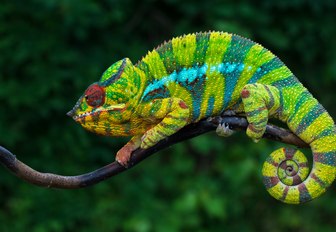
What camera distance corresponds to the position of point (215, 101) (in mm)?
1961

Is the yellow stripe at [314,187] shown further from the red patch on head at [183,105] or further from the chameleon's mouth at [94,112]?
the chameleon's mouth at [94,112]

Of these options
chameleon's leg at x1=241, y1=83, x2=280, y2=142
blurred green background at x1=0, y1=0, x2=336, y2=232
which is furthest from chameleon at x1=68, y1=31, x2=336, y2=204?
blurred green background at x1=0, y1=0, x2=336, y2=232

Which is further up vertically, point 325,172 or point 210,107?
point 210,107

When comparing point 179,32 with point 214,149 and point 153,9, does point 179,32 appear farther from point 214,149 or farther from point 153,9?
point 214,149

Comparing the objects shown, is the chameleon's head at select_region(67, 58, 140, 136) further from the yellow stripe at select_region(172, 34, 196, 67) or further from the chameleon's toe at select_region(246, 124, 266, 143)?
the chameleon's toe at select_region(246, 124, 266, 143)

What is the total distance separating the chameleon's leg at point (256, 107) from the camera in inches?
74.4

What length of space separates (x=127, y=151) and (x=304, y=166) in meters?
0.51

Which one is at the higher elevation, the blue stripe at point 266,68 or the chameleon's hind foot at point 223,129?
the blue stripe at point 266,68

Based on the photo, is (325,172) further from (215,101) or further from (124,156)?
(124,156)

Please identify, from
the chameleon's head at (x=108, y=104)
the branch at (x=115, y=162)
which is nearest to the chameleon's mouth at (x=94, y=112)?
the chameleon's head at (x=108, y=104)

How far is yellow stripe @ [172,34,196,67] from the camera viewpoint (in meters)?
1.94

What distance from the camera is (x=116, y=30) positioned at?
5277 mm

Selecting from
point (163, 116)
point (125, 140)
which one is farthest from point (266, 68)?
point (125, 140)

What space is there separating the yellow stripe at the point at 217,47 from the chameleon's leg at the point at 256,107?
0.12 meters
